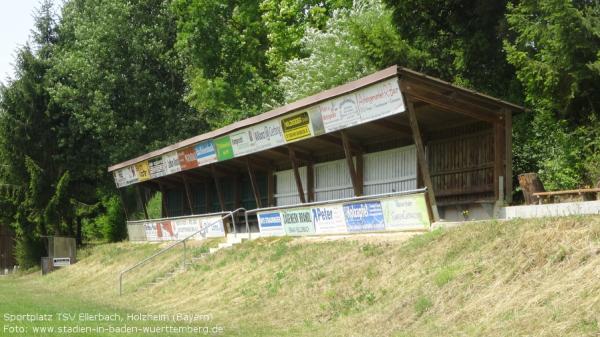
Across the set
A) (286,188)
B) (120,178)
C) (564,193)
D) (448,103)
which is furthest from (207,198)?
(564,193)

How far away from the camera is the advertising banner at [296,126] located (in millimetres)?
21234

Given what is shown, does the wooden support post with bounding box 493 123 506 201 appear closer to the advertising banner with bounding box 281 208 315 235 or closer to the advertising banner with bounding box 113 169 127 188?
the advertising banner with bounding box 281 208 315 235

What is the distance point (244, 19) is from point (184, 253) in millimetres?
22049

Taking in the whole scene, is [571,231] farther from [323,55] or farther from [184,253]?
[323,55]

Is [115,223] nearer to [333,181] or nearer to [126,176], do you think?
[126,176]

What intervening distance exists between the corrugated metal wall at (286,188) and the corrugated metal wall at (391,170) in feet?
14.8

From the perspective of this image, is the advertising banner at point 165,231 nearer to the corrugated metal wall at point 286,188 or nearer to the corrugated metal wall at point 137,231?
the corrugated metal wall at point 137,231

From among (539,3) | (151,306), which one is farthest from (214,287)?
(539,3)

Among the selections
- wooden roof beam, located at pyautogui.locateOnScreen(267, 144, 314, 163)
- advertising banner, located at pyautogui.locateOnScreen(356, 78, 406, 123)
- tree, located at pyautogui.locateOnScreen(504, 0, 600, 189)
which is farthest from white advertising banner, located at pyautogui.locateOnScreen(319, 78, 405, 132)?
wooden roof beam, located at pyautogui.locateOnScreen(267, 144, 314, 163)

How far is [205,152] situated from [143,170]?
7831mm

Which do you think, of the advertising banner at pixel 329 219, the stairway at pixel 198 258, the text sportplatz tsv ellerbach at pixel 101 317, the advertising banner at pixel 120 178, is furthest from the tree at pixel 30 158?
the text sportplatz tsv ellerbach at pixel 101 317

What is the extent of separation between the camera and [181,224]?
104 feet

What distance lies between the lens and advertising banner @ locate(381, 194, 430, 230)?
1697cm

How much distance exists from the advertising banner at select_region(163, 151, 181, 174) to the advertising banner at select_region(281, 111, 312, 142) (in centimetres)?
964
